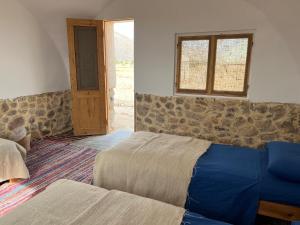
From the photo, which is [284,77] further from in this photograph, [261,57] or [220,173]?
[220,173]

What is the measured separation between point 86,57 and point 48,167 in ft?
7.17

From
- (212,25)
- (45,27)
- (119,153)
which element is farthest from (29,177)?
(212,25)

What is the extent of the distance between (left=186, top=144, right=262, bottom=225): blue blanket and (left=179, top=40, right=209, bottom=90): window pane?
1819 millimetres

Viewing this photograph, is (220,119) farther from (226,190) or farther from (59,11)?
(59,11)

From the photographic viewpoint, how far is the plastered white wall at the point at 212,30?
3.24 meters

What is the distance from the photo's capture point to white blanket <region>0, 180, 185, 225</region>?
142 centimetres

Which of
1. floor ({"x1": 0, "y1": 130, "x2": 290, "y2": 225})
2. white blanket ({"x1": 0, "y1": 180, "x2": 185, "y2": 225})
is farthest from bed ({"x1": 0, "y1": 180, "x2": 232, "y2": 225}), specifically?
floor ({"x1": 0, "y1": 130, "x2": 290, "y2": 225})

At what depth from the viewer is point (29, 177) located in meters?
2.99

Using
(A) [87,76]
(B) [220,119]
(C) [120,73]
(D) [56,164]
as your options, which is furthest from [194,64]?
(C) [120,73]

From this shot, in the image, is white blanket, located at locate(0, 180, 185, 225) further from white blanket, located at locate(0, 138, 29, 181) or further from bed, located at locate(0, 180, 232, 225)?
white blanket, located at locate(0, 138, 29, 181)

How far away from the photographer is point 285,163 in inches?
81.7

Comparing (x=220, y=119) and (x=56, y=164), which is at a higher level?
(x=220, y=119)

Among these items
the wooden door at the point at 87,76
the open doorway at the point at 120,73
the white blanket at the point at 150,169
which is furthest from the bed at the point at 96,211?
the open doorway at the point at 120,73

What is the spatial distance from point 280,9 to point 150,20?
1.92 metres
